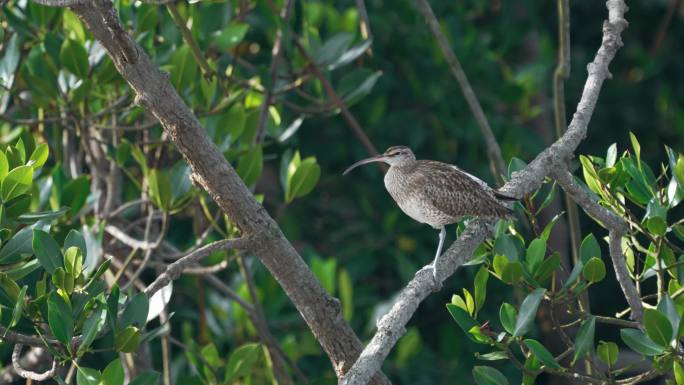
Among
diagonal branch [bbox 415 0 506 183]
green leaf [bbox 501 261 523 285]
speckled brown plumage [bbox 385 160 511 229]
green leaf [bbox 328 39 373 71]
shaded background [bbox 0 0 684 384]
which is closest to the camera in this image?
green leaf [bbox 501 261 523 285]

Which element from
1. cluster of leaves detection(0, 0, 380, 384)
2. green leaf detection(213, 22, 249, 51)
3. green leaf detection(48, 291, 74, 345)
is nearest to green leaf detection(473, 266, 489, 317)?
cluster of leaves detection(0, 0, 380, 384)

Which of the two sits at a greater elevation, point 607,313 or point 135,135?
point 135,135

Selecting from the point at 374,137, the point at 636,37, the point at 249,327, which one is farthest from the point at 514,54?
the point at 249,327

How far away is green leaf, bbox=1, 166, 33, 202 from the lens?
12.8 ft

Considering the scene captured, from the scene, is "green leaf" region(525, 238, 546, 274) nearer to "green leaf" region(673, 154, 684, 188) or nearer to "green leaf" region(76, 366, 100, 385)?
"green leaf" region(673, 154, 684, 188)

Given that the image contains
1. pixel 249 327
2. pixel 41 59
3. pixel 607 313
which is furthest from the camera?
pixel 607 313

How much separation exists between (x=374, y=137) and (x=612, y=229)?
12.0 ft

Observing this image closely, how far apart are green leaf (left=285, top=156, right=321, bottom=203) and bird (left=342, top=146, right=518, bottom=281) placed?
0.41 m

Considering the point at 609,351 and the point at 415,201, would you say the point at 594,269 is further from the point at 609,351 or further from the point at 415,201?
the point at 415,201

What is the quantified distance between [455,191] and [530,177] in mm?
658

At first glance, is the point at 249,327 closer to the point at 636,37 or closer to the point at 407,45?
the point at 407,45

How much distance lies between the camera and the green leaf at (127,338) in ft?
11.9

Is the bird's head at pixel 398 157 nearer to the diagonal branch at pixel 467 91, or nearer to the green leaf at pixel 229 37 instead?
the diagonal branch at pixel 467 91

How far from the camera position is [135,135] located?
5.99 metres
